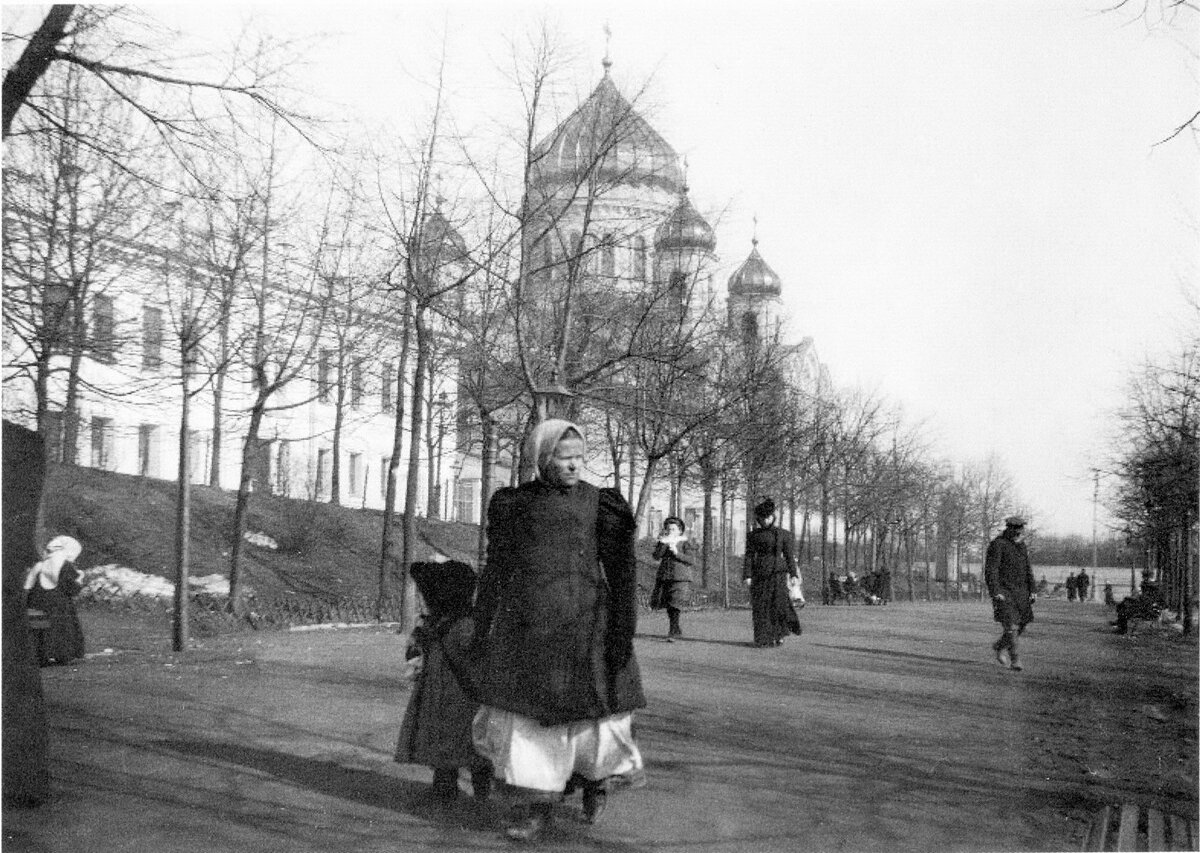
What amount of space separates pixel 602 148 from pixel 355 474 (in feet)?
110

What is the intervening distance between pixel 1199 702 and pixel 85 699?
878 cm

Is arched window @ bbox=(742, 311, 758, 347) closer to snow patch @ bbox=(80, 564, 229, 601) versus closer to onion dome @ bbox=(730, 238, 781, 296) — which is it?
onion dome @ bbox=(730, 238, 781, 296)

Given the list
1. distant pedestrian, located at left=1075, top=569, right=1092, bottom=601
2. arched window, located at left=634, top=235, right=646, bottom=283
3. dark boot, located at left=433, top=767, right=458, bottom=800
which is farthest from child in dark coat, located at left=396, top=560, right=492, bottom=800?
distant pedestrian, located at left=1075, top=569, right=1092, bottom=601

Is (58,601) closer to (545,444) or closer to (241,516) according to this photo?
(241,516)

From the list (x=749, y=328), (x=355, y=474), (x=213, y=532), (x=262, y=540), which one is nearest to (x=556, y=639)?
(x=749, y=328)

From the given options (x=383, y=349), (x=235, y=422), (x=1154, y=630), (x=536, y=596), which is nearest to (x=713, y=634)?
(x=383, y=349)

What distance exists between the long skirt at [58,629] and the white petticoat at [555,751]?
22.9ft

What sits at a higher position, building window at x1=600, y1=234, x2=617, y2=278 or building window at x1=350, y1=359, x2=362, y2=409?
building window at x1=600, y1=234, x2=617, y2=278

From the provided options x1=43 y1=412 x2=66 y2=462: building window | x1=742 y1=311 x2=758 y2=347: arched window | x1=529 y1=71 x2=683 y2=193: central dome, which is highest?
x1=529 y1=71 x2=683 y2=193: central dome

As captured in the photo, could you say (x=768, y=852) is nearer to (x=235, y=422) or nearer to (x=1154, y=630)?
(x=235, y=422)

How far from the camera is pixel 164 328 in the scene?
1230 centimetres

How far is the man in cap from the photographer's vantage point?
13.9m

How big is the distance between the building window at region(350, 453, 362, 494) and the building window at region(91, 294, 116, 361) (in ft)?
111

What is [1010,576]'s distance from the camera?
1398 cm
